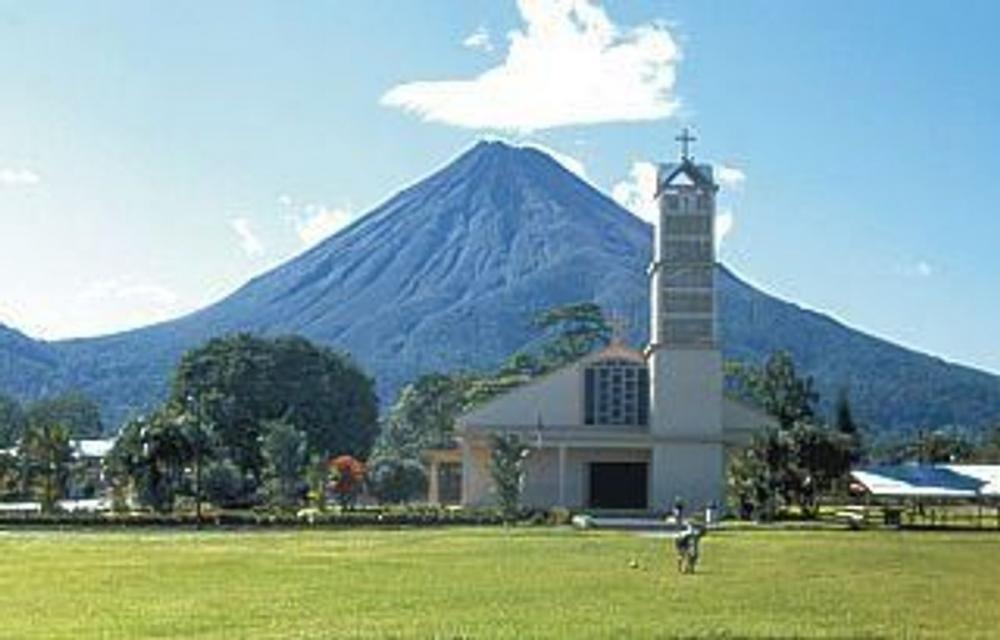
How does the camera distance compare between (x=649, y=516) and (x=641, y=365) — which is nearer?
(x=649, y=516)

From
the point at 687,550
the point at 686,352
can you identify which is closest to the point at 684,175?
the point at 686,352

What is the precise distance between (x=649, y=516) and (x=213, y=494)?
17628 millimetres

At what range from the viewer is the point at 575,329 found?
120m

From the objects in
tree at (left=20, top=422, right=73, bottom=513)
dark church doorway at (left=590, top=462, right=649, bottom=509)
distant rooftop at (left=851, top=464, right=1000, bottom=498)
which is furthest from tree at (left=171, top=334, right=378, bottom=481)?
distant rooftop at (left=851, top=464, right=1000, bottom=498)

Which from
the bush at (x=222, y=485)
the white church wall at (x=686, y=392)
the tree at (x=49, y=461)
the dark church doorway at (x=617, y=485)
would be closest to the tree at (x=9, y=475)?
the tree at (x=49, y=461)

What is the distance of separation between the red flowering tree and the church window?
1066cm

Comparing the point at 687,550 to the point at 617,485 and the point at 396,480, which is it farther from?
the point at 396,480

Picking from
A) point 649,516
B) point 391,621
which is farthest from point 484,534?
point 391,621

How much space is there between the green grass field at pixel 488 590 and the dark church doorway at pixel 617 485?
37661 mm

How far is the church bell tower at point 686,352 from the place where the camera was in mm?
75062

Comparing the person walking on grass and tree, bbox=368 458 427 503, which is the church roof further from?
the person walking on grass

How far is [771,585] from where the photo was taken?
2467 cm

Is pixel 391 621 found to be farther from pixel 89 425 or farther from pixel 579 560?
pixel 89 425

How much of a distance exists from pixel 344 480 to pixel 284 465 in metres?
5.20
